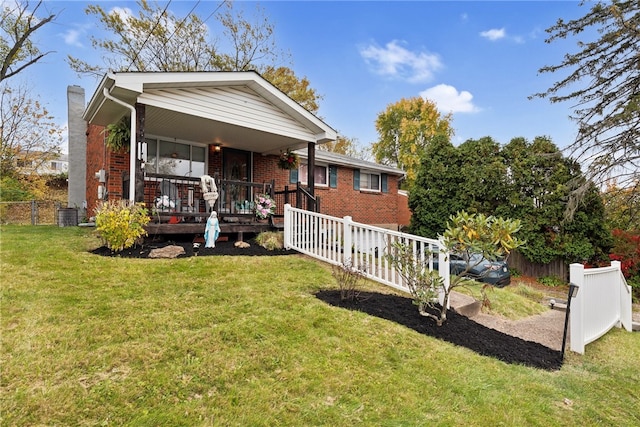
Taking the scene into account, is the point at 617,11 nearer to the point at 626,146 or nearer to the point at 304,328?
the point at 626,146

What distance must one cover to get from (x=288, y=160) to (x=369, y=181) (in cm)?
638

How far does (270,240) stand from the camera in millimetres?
7762

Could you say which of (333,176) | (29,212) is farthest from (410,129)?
(29,212)

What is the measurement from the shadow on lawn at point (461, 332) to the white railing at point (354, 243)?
0.57 m

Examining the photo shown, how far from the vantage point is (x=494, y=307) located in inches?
240

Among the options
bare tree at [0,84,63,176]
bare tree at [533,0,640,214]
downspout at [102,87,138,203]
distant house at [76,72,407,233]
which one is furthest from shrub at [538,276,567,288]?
bare tree at [0,84,63,176]

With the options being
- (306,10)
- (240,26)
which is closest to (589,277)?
(306,10)

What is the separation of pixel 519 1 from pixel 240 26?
15219mm

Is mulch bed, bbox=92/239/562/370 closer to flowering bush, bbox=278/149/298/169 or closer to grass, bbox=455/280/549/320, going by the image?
grass, bbox=455/280/549/320

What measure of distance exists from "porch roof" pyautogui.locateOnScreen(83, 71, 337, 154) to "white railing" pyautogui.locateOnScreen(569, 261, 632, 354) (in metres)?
6.68

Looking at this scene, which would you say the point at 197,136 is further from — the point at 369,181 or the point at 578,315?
the point at 578,315

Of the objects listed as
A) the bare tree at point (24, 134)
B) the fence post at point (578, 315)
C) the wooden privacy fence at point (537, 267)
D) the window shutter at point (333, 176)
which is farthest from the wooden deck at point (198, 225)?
the bare tree at point (24, 134)

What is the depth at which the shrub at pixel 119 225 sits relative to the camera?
595 cm

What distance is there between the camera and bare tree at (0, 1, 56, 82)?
47.8ft
